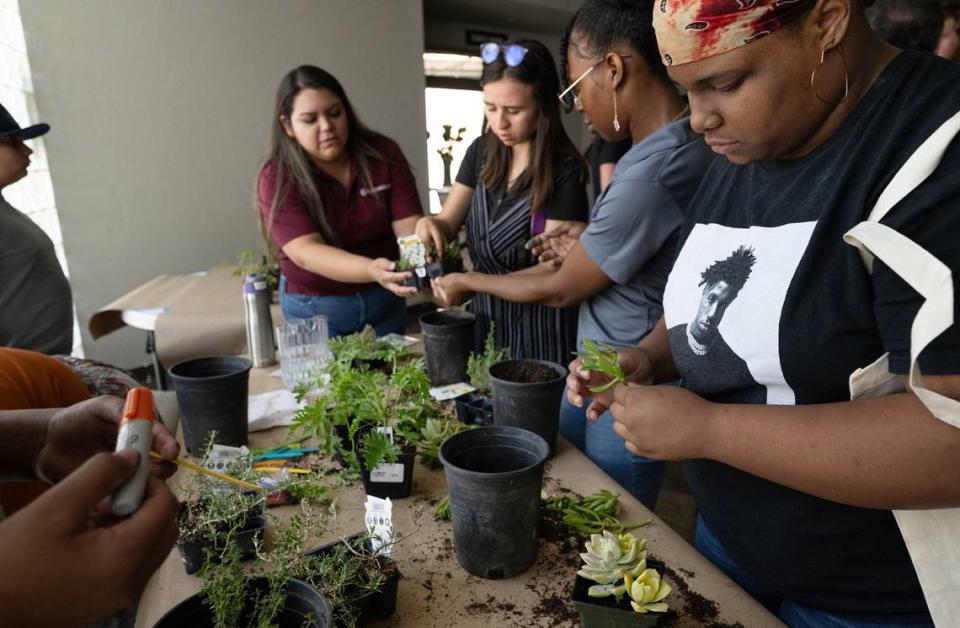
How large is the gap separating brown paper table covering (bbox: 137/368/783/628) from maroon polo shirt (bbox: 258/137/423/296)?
1.47 metres

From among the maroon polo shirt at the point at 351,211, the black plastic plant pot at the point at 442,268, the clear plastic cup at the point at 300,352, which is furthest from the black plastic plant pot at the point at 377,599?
the maroon polo shirt at the point at 351,211

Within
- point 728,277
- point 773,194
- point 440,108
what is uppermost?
point 440,108

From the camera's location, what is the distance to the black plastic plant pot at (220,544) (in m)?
1.14

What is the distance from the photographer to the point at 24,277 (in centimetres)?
265

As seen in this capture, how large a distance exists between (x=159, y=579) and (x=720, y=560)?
3.74 ft

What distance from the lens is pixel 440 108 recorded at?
308 inches

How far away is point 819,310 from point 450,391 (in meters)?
→ 1.26

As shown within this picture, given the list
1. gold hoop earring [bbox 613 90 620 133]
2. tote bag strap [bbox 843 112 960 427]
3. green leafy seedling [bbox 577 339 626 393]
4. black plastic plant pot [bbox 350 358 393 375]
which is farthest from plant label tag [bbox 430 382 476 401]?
tote bag strap [bbox 843 112 960 427]

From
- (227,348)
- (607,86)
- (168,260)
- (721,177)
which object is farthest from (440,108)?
(721,177)

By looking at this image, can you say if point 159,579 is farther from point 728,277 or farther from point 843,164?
point 843,164

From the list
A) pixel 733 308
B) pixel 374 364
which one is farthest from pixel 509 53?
Answer: pixel 733 308

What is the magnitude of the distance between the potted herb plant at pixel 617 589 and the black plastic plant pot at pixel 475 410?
2.49ft

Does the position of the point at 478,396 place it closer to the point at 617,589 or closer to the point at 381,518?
the point at 381,518

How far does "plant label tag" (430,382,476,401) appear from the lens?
195 cm
